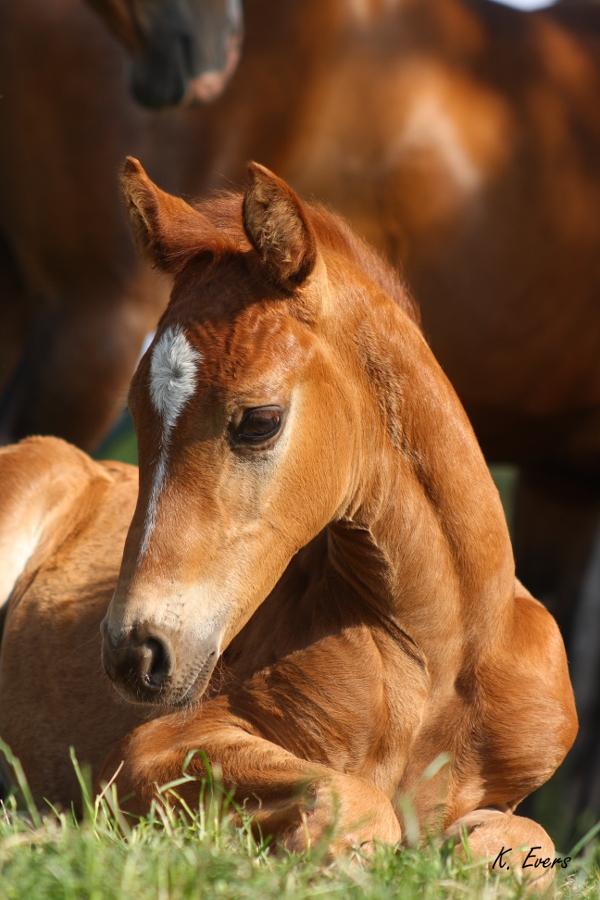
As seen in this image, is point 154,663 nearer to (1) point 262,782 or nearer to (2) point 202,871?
(1) point 262,782

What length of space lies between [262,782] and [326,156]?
103 inches

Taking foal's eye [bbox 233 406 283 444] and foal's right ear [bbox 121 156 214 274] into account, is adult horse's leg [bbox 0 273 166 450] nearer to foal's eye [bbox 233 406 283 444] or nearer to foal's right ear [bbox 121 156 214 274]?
foal's right ear [bbox 121 156 214 274]

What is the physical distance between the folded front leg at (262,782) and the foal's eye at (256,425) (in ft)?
2.36

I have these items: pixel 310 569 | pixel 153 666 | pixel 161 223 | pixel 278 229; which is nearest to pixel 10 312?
pixel 161 223

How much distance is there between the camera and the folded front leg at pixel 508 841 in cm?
234

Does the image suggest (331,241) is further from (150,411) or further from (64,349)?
(64,349)

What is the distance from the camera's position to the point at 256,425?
2197 millimetres

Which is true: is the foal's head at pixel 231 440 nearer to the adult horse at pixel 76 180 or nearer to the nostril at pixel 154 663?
the nostril at pixel 154 663

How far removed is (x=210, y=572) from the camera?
2.17 metres

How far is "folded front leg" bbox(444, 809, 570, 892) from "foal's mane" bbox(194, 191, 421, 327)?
1.27 meters

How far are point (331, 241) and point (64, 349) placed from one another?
1700mm

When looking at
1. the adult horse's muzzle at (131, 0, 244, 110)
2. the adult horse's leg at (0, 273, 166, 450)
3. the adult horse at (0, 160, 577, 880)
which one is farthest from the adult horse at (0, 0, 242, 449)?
the adult horse at (0, 160, 577, 880)

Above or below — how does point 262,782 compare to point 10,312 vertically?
below

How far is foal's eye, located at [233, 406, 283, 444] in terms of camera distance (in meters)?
2.19
